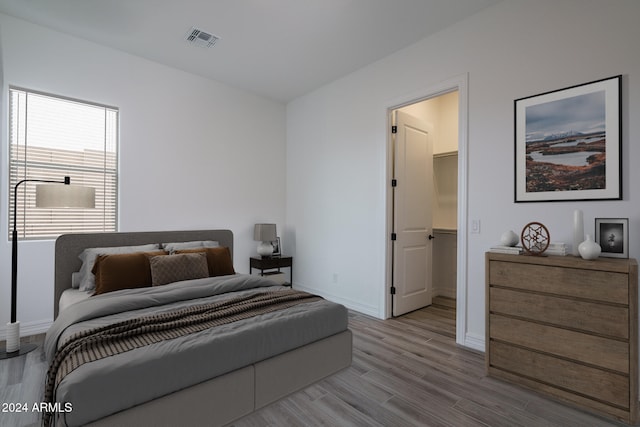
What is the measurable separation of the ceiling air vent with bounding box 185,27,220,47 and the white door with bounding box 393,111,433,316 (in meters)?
2.21

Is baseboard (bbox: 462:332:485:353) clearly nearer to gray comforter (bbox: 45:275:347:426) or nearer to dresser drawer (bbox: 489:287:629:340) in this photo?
dresser drawer (bbox: 489:287:629:340)

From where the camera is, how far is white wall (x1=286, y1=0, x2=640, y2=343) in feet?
7.25

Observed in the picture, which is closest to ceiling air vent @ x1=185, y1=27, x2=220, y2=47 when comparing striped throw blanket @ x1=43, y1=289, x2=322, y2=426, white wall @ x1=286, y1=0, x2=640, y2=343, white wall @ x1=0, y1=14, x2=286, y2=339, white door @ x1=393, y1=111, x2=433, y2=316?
white wall @ x1=0, y1=14, x2=286, y2=339

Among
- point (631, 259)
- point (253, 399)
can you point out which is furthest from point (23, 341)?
point (631, 259)

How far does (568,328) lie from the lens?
6.66 ft

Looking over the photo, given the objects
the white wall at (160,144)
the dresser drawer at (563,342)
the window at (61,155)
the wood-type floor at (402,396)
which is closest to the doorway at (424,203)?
the wood-type floor at (402,396)

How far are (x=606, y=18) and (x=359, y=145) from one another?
2.42 metres

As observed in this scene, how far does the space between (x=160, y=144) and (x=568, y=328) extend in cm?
439

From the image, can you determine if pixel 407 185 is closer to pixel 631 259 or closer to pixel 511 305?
pixel 511 305

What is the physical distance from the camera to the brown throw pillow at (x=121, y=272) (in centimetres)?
262

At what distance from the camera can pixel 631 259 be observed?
199cm

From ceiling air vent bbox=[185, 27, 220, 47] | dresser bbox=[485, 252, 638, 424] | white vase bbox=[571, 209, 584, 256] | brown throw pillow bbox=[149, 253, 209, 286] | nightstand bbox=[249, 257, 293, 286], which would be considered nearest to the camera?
dresser bbox=[485, 252, 638, 424]

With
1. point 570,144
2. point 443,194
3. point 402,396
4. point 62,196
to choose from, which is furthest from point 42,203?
point 443,194

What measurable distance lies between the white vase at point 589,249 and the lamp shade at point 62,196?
12.7 feet
